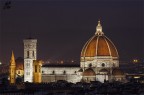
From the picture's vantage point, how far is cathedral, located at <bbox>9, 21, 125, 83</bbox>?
523 ft

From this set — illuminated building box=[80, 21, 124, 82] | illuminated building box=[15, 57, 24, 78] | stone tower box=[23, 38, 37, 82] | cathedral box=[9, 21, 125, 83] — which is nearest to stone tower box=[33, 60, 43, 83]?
cathedral box=[9, 21, 125, 83]

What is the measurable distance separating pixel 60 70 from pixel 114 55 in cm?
773

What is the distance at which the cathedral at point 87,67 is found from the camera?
159 meters

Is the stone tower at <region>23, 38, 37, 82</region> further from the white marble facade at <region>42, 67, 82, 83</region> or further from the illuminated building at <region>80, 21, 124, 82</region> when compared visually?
the illuminated building at <region>80, 21, 124, 82</region>

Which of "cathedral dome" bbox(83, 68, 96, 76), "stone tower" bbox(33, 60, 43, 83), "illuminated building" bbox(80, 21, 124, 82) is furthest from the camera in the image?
"stone tower" bbox(33, 60, 43, 83)

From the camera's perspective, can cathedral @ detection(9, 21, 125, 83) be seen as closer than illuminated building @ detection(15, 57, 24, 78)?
Yes

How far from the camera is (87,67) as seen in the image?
162 meters

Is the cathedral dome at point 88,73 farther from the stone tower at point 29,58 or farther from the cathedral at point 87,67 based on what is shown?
the stone tower at point 29,58

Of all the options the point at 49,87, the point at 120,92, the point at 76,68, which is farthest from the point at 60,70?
the point at 120,92

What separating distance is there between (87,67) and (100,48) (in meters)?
3.18

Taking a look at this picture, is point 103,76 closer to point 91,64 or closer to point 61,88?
point 91,64

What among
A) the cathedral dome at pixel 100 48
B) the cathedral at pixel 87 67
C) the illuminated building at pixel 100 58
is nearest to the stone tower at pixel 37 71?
the cathedral at pixel 87 67

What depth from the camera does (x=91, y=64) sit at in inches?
6368

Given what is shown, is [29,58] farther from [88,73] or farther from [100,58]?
[100,58]
